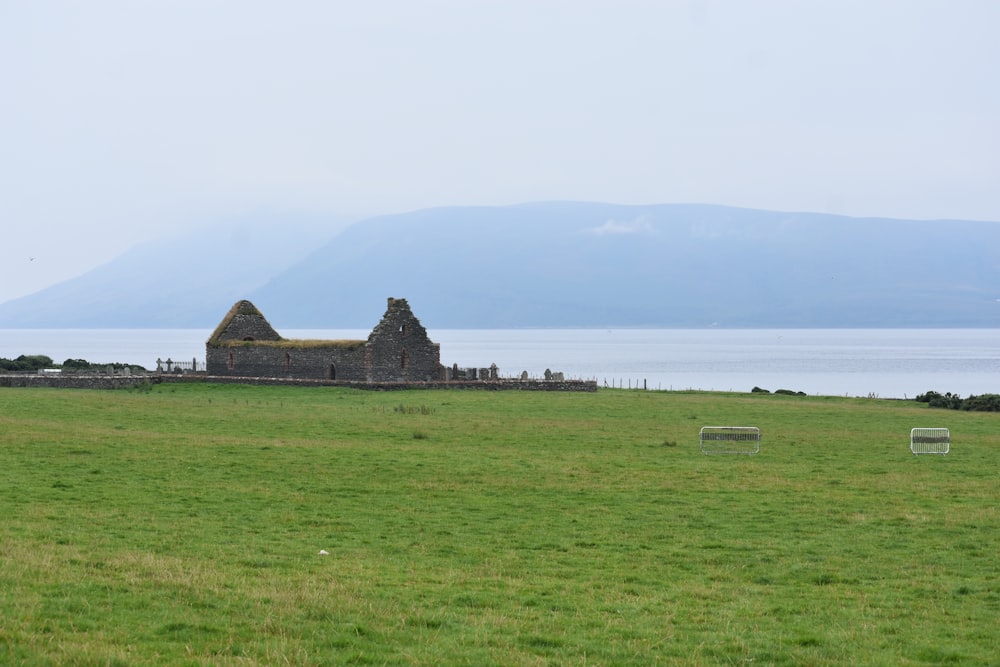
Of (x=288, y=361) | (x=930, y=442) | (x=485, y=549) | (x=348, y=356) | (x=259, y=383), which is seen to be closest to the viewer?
(x=485, y=549)

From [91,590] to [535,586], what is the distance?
5.94m

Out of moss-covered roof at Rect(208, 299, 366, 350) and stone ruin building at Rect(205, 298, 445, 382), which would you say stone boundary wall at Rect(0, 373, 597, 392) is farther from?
moss-covered roof at Rect(208, 299, 366, 350)

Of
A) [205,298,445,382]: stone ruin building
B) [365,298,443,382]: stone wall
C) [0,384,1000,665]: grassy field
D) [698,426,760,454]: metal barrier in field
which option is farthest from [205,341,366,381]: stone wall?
[698,426,760,454]: metal barrier in field

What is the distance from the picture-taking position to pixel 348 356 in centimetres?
7181

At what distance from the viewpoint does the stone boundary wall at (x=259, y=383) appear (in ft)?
228

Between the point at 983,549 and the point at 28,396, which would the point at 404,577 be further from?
the point at 28,396

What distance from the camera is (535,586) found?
15508 millimetres

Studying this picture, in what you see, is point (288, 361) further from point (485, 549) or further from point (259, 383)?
point (485, 549)

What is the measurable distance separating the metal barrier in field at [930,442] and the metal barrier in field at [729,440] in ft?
16.2

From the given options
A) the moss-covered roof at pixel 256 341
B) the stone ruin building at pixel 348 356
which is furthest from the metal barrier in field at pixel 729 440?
the moss-covered roof at pixel 256 341

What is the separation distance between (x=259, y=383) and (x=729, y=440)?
140ft

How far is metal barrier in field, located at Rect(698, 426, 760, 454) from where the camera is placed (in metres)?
34.7

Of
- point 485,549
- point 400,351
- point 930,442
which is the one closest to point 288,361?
point 400,351

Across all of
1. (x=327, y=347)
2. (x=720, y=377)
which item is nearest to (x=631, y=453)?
(x=327, y=347)
